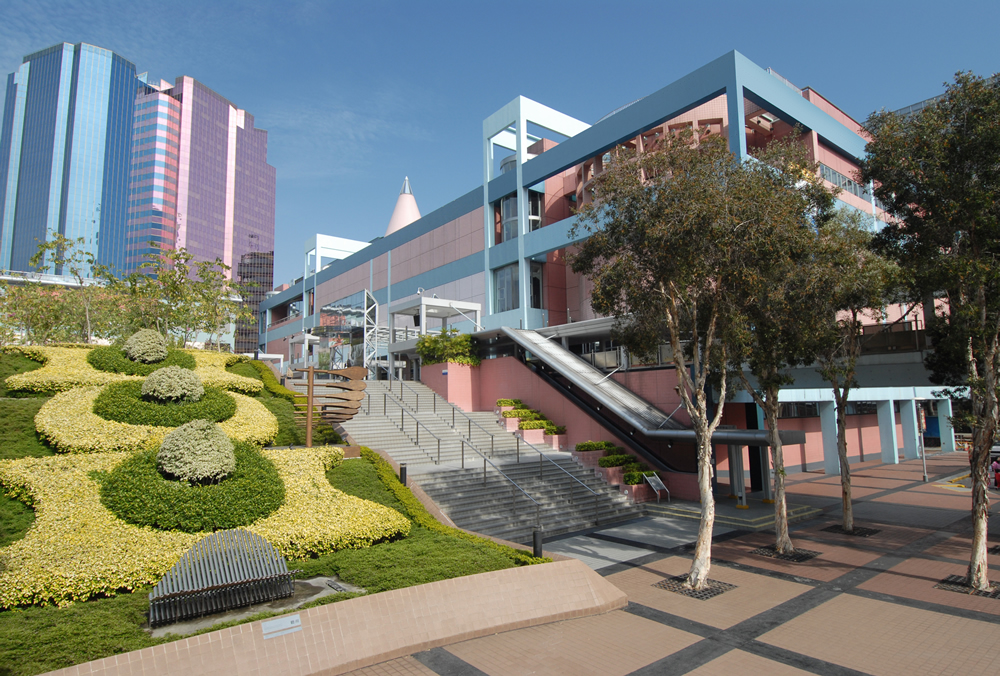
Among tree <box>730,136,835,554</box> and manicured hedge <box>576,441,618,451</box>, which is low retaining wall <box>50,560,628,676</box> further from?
manicured hedge <box>576,441,618,451</box>

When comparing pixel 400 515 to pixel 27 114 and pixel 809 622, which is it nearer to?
pixel 809 622

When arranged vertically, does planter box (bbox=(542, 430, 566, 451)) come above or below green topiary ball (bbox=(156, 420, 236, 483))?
below

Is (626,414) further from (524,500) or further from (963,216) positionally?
(963,216)

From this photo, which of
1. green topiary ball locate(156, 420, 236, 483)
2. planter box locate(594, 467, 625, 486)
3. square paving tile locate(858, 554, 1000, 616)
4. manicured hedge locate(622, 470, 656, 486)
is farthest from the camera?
planter box locate(594, 467, 625, 486)

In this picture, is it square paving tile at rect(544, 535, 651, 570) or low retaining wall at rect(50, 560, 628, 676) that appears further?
square paving tile at rect(544, 535, 651, 570)

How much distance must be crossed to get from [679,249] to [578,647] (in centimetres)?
693

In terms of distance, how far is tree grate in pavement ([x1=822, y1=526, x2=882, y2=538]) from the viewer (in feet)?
47.7

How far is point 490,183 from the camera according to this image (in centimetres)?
3334

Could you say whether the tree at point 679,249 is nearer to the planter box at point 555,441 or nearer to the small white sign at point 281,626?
the small white sign at point 281,626

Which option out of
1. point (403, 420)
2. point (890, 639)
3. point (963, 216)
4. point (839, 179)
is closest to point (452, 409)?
point (403, 420)

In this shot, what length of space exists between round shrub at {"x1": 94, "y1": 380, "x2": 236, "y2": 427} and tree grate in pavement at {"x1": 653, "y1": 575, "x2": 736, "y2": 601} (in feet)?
39.2

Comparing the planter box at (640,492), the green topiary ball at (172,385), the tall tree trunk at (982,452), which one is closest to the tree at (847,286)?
the tall tree trunk at (982,452)

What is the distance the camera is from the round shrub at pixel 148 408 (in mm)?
14391

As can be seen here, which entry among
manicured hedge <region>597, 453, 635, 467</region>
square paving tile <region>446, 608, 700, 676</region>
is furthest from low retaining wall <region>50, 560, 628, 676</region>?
manicured hedge <region>597, 453, 635, 467</region>
